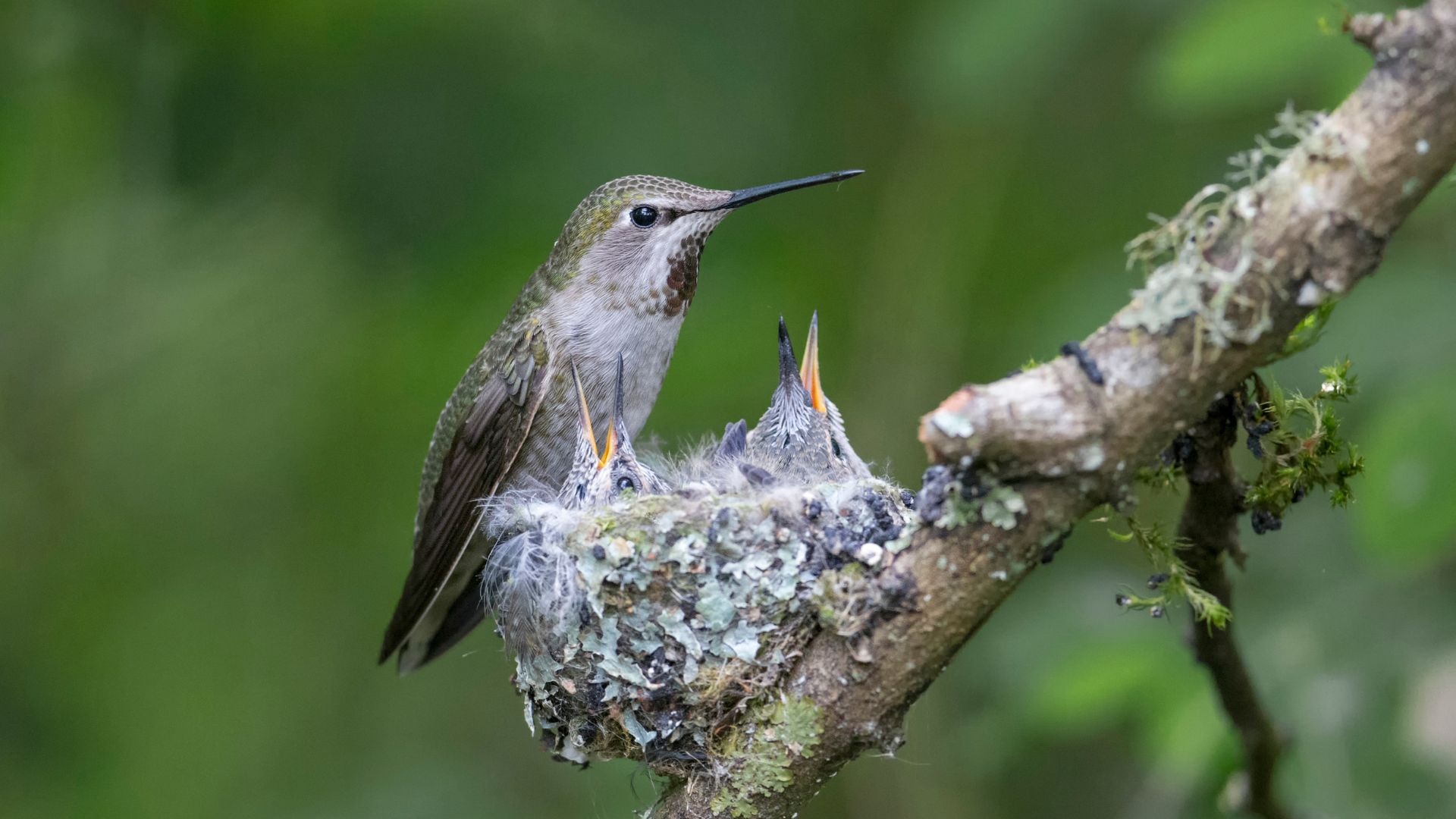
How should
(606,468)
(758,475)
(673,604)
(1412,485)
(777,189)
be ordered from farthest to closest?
(777,189)
(606,468)
(758,475)
(673,604)
(1412,485)

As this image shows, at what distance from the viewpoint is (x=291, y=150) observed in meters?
4.30

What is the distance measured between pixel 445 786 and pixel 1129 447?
145 inches

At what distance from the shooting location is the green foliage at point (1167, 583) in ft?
6.16

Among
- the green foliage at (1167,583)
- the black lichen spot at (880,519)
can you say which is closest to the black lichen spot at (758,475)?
Answer: the black lichen spot at (880,519)

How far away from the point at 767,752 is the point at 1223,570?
80 centimetres

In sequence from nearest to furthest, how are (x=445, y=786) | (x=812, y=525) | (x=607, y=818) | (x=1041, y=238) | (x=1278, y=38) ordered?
(x=812, y=525), (x=1278, y=38), (x=607, y=818), (x=445, y=786), (x=1041, y=238)

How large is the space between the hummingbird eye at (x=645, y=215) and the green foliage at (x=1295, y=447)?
190 centimetres

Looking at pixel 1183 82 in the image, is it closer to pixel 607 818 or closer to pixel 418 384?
pixel 418 384

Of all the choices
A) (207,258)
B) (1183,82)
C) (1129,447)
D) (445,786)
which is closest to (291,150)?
(207,258)

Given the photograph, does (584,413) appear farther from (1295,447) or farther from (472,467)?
(1295,447)

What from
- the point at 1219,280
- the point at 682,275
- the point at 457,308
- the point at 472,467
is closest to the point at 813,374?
the point at 682,275

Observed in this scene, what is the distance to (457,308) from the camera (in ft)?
13.9

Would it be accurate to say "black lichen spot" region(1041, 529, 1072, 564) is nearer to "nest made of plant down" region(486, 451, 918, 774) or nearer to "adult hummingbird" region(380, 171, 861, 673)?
"nest made of plant down" region(486, 451, 918, 774)

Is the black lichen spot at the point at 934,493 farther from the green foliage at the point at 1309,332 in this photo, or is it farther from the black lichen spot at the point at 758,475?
the black lichen spot at the point at 758,475
